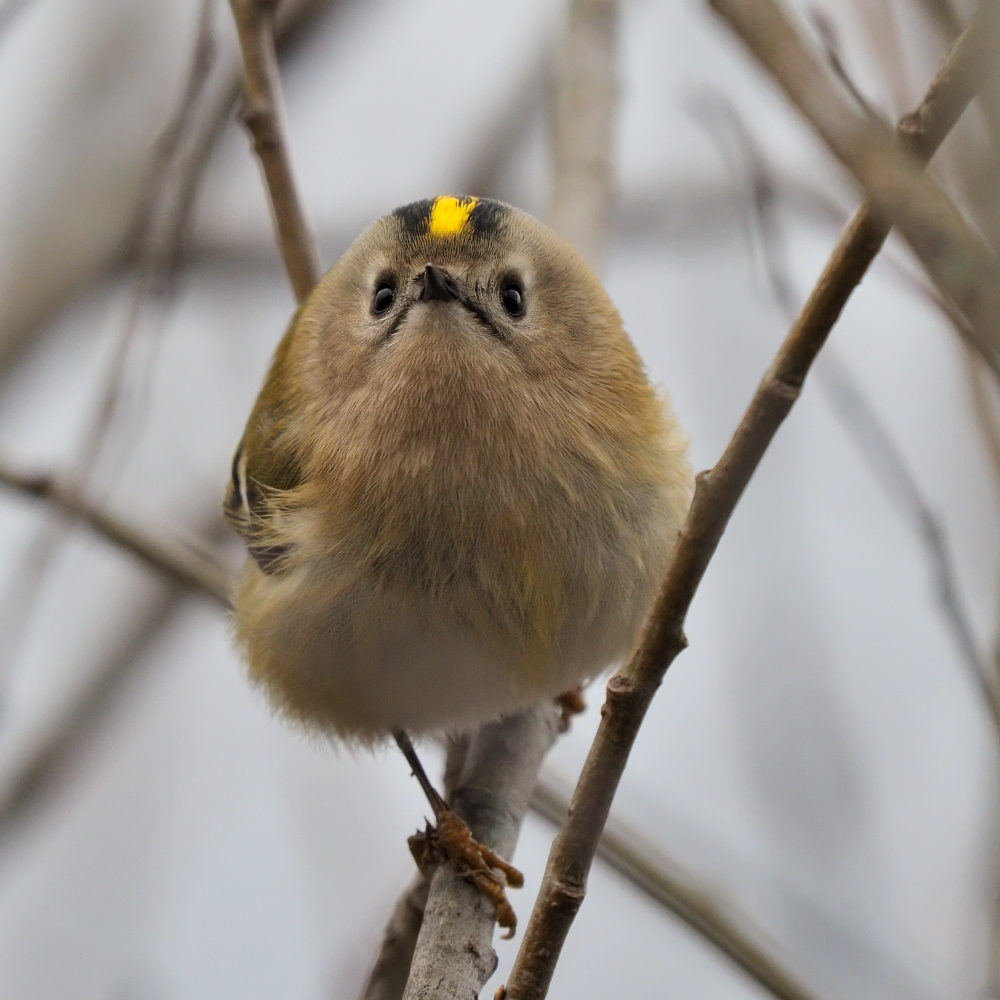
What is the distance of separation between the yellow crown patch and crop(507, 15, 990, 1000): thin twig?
801 millimetres

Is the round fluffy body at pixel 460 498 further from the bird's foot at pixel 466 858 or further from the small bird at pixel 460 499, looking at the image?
the bird's foot at pixel 466 858

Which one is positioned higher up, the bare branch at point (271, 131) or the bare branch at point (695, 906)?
the bare branch at point (271, 131)

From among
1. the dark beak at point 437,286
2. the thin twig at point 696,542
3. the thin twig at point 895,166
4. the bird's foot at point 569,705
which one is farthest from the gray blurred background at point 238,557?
the thin twig at point 895,166

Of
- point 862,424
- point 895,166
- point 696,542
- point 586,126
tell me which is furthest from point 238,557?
point 895,166

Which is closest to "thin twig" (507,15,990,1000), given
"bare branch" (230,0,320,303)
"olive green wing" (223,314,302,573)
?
"olive green wing" (223,314,302,573)

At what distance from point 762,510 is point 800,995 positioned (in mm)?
1345

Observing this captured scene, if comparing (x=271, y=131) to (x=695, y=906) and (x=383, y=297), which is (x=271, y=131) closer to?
(x=383, y=297)

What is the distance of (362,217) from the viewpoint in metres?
2.77

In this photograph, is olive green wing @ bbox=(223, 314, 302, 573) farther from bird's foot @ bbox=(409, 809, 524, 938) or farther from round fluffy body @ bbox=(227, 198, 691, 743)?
bird's foot @ bbox=(409, 809, 524, 938)

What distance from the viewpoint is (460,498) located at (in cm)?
152

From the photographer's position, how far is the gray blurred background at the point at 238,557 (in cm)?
194

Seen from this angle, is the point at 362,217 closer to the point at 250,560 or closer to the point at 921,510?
the point at 250,560

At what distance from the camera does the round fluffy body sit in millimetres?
1514

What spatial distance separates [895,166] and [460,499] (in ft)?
2.97
